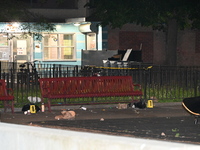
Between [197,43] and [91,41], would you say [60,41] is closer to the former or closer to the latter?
[91,41]

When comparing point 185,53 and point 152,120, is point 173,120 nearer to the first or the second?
point 152,120

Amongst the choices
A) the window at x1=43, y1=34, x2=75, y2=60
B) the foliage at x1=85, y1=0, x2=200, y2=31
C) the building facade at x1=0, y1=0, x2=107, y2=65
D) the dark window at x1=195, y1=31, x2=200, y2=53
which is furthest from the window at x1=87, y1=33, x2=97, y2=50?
the dark window at x1=195, y1=31, x2=200, y2=53

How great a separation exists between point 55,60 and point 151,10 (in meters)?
7.75

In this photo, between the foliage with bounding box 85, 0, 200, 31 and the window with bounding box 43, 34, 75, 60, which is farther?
the window with bounding box 43, 34, 75, 60

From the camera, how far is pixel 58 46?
37.7m

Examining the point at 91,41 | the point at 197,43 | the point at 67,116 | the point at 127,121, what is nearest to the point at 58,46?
the point at 91,41

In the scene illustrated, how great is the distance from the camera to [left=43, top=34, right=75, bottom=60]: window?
1476 inches

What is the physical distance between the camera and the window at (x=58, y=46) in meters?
37.5

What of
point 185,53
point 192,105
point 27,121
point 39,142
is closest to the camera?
point 39,142

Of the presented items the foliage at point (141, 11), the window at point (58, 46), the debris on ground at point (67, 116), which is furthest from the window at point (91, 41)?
the debris on ground at point (67, 116)

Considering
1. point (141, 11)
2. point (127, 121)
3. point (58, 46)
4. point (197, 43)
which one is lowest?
point (127, 121)

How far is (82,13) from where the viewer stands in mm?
38781

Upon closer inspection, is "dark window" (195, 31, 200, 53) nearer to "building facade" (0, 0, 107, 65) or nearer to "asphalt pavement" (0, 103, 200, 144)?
"building facade" (0, 0, 107, 65)

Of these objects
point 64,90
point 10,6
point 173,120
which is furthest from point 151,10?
point 173,120
